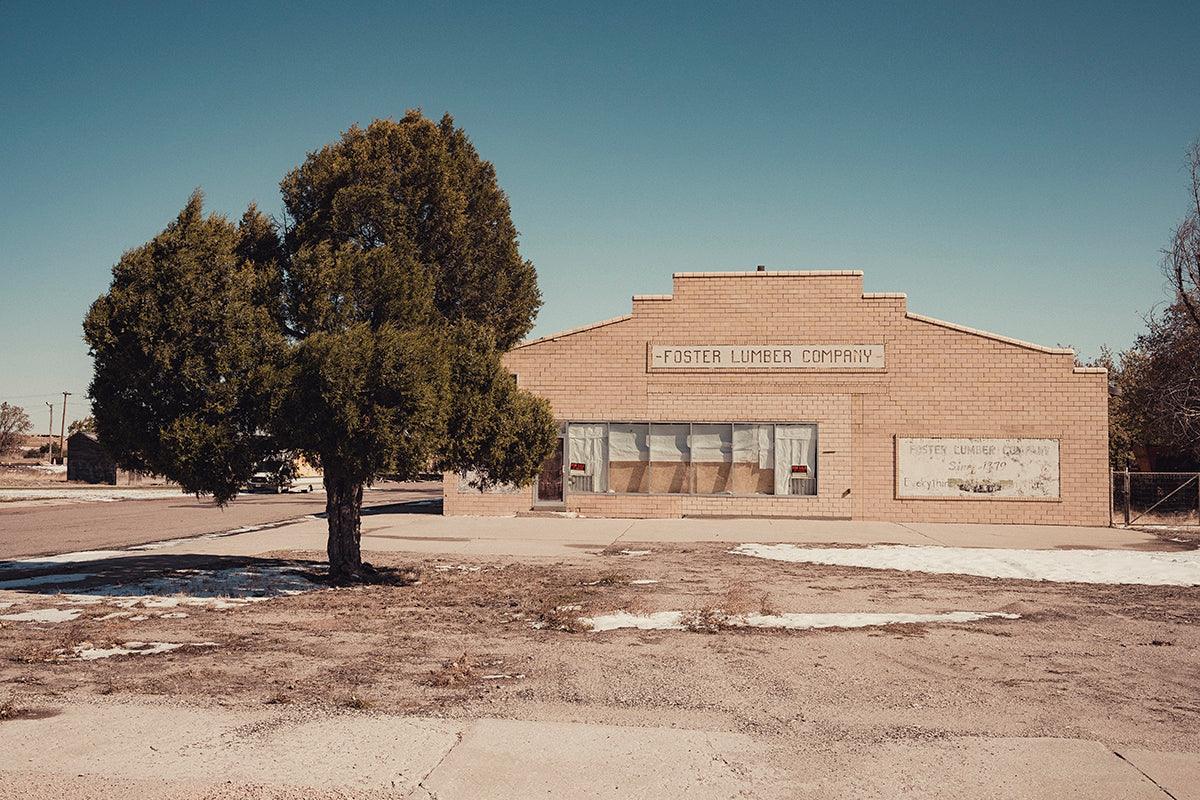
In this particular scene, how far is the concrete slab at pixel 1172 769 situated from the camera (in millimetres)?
5199

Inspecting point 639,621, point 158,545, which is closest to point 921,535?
point 639,621

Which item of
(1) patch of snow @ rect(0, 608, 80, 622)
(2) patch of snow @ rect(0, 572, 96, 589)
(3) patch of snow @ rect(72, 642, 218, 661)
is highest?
(3) patch of snow @ rect(72, 642, 218, 661)

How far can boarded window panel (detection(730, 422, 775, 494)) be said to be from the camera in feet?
86.3

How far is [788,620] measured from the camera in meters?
10.7

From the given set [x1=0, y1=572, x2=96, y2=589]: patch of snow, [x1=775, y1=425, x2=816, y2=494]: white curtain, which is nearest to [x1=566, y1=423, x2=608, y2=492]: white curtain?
[x1=775, y1=425, x2=816, y2=494]: white curtain

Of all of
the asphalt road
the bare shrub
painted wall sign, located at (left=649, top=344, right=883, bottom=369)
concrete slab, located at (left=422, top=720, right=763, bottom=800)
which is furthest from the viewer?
painted wall sign, located at (left=649, top=344, right=883, bottom=369)

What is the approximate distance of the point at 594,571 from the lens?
49.9 ft

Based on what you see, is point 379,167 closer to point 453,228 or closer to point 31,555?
point 453,228

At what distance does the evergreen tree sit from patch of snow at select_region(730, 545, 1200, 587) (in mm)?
6970

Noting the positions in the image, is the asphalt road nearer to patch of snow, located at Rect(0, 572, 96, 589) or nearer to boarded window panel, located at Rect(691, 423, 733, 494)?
patch of snow, located at Rect(0, 572, 96, 589)

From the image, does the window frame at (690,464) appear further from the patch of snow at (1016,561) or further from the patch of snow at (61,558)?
the patch of snow at (61,558)

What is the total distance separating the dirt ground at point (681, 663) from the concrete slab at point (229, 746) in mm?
393

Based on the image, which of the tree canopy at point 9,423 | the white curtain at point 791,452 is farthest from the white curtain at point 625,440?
the tree canopy at point 9,423

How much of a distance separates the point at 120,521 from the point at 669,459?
1628 cm
